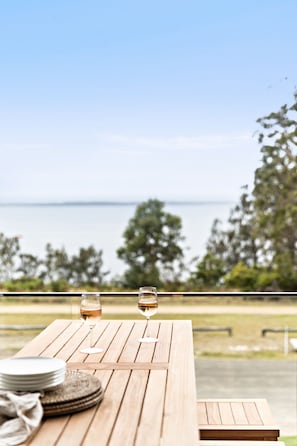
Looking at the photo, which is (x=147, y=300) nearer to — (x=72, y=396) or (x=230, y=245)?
(x=72, y=396)

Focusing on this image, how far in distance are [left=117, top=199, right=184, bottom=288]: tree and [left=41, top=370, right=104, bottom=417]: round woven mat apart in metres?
5.72

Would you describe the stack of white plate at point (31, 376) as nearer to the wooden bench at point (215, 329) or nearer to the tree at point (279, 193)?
the wooden bench at point (215, 329)

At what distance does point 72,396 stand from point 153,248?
5987 millimetres

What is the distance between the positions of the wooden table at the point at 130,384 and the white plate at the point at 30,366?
14 cm

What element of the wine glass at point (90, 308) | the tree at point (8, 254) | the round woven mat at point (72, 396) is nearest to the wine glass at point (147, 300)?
the wine glass at point (90, 308)

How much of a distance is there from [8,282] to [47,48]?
8.23 ft

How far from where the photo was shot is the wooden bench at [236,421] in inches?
94.5

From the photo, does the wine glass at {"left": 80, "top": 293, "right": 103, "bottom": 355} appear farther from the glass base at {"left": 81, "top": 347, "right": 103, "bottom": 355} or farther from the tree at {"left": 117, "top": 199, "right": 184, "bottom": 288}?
the tree at {"left": 117, "top": 199, "right": 184, "bottom": 288}

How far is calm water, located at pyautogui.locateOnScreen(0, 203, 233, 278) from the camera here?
7.39 m

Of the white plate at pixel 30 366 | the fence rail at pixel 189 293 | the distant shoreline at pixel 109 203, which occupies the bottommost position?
the fence rail at pixel 189 293

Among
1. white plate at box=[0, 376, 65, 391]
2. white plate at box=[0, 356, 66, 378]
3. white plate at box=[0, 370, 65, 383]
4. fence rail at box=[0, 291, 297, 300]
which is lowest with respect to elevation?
fence rail at box=[0, 291, 297, 300]

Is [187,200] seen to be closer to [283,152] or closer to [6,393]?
[283,152]

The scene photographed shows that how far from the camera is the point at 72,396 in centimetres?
161

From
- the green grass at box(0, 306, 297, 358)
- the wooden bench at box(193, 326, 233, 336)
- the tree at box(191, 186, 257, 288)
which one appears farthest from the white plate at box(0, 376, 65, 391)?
the tree at box(191, 186, 257, 288)
